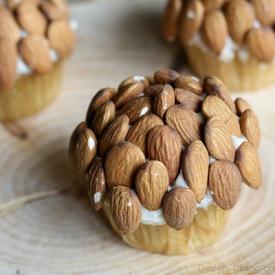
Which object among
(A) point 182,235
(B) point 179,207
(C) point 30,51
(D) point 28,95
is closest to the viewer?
(B) point 179,207

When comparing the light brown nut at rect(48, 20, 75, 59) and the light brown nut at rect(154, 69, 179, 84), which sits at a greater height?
the light brown nut at rect(154, 69, 179, 84)

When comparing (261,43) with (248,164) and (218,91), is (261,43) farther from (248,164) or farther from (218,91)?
(248,164)

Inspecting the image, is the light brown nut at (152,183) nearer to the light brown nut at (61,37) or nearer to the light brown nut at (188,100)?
the light brown nut at (188,100)

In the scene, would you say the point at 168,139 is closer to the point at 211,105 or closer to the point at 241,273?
the point at 211,105

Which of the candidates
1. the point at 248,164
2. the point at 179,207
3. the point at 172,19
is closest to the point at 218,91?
the point at 248,164

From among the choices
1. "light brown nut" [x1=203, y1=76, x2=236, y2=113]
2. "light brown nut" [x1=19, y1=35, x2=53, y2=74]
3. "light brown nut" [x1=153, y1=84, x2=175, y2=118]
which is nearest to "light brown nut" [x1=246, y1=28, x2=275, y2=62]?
"light brown nut" [x1=203, y1=76, x2=236, y2=113]

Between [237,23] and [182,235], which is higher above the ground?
[237,23]

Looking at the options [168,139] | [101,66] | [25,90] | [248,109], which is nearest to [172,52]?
[101,66]

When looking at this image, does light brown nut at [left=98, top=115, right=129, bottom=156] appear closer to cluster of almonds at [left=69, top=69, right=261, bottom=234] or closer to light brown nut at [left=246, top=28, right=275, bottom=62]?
cluster of almonds at [left=69, top=69, right=261, bottom=234]
